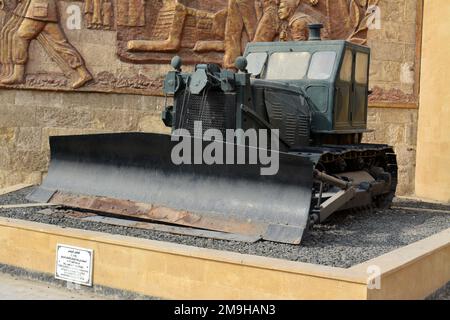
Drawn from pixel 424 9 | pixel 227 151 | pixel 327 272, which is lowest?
pixel 327 272

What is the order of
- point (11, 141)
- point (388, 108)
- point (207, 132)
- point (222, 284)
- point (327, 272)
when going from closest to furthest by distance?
point (327, 272)
point (222, 284)
point (207, 132)
point (11, 141)
point (388, 108)

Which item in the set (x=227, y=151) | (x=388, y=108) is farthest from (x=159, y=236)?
(x=388, y=108)

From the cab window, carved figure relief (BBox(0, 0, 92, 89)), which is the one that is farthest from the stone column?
carved figure relief (BBox(0, 0, 92, 89))

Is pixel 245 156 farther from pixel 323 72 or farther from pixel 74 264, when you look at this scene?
pixel 323 72

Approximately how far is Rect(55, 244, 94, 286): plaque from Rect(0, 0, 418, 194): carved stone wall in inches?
251

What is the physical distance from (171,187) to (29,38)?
611 cm

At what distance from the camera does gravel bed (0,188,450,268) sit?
572 centimetres

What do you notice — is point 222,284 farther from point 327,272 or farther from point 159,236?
point 159,236

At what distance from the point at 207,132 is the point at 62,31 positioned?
5831mm

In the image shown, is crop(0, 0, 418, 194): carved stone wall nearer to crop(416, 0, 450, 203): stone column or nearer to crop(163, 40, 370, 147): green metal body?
crop(416, 0, 450, 203): stone column

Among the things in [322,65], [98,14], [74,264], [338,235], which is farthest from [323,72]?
[98,14]

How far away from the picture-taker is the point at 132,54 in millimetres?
12297

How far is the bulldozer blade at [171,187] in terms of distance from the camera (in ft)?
20.8
